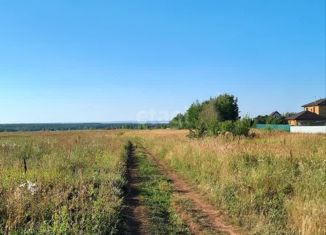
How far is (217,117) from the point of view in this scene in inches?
3233

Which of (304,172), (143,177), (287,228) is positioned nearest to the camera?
(287,228)

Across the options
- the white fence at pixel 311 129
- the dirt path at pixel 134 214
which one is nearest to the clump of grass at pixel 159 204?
the dirt path at pixel 134 214

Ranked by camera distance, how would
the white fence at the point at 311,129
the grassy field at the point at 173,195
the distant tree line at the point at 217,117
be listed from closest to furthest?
the grassy field at the point at 173,195, the distant tree line at the point at 217,117, the white fence at the point at 311,129

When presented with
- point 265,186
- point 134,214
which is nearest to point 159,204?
point 134,214

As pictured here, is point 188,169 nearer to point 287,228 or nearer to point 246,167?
point 246,167

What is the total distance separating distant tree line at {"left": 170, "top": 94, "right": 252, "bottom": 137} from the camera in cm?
3656

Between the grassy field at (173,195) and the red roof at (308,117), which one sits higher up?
the red roof at (308,117)

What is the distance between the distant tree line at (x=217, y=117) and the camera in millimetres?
36562

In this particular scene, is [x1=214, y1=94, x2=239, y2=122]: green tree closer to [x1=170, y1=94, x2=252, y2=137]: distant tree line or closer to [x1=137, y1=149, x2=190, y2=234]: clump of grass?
[x1=170, y1=94, x2=252, y2=137]: distant tree line

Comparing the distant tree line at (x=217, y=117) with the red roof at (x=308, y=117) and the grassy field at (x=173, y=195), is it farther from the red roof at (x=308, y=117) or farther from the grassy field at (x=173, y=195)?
the grassy field at (x=173, y=195)

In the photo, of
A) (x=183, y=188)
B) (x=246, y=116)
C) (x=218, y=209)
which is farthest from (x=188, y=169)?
(x=246, y=116)

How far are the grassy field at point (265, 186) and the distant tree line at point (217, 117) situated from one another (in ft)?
62.5

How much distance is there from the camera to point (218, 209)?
10.1 meters

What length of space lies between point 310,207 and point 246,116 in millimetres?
28982
